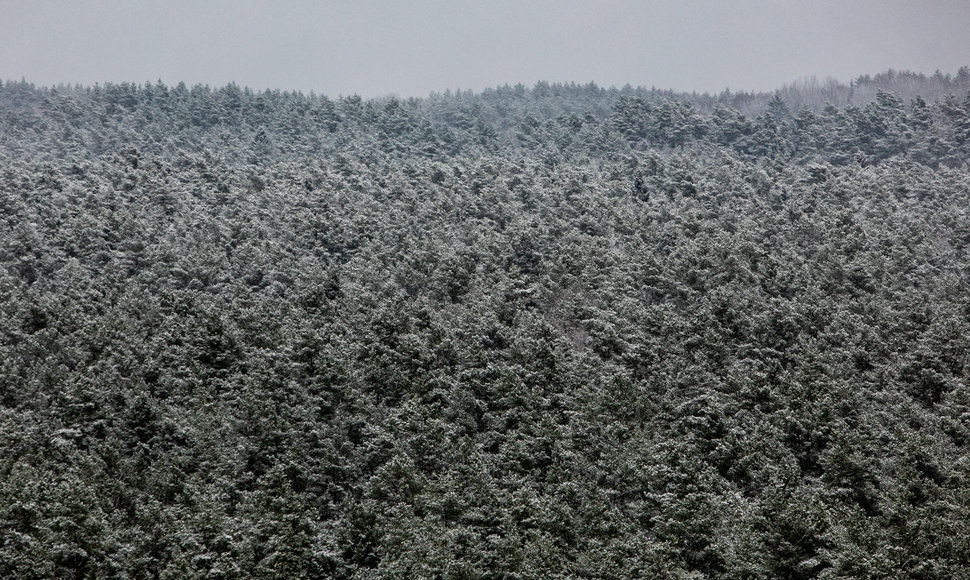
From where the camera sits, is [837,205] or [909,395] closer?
[909,395]

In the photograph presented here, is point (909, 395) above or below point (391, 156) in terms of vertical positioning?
below

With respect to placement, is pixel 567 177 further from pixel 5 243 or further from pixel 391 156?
pixel 5 243

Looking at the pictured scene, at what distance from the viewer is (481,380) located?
57062 mm

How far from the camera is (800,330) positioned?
6119 cm

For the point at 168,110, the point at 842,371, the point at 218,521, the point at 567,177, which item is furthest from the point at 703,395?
the point at 168,110

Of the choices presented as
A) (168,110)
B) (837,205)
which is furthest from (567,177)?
(168,110)

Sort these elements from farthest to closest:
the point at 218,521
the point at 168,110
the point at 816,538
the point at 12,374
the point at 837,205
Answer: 1. the point at 168,110
2. the point at 837,205
3. the point at 12,374
4. the point at 218,521
5. the point at 816,538

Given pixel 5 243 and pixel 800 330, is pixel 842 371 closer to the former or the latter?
pixel 800 330

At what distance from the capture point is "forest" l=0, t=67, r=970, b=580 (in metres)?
42.4

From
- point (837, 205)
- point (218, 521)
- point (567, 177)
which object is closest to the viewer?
point (218, 521)

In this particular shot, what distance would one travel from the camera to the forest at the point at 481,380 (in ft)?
139

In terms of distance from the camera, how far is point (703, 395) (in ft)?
175

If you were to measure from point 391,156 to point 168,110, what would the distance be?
51.4 meters

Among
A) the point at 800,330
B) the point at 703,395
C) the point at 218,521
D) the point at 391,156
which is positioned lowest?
the point at 218,521
